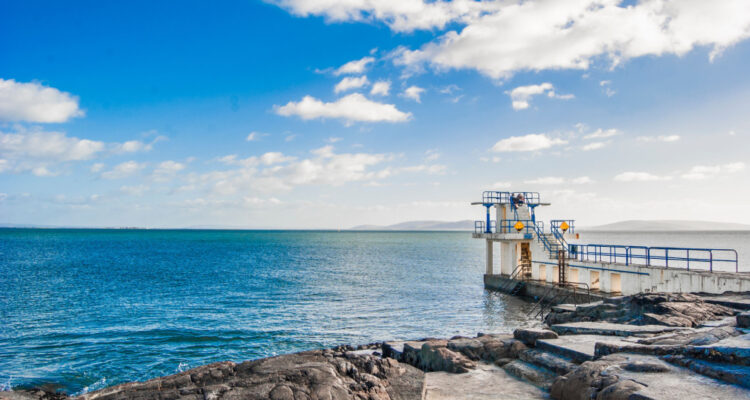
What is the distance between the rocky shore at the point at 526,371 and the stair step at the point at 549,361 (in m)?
0.02

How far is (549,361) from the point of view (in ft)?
29.8

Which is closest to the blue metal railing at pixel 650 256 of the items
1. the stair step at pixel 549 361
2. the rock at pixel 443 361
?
the stair step at pixel 549 361

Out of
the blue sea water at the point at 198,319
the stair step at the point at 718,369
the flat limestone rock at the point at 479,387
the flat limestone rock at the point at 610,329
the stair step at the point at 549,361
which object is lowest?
the blue sea water at the point at 198,319

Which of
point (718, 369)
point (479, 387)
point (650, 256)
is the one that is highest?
point (650, 256)

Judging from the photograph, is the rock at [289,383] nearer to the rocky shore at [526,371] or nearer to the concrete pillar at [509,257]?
the rocky shore at [526,371]

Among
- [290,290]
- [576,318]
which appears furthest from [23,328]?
[576,318]

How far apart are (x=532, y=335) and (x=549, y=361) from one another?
155cm

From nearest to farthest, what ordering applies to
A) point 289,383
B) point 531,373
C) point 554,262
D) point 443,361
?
point 289,383 → point 531,373 → point 443,361 → point 554,262

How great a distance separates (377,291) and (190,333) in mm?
16556

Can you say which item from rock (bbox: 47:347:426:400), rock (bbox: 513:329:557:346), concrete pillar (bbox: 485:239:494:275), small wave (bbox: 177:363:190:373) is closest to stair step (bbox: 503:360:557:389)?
rock (bbox: 513:329:557:346)

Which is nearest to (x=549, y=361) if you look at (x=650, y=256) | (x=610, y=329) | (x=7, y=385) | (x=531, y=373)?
(x=531, y=373)

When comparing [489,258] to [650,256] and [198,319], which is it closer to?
[650,256]

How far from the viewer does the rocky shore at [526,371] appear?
21.7ft

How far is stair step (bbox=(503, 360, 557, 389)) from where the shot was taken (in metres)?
8.62
